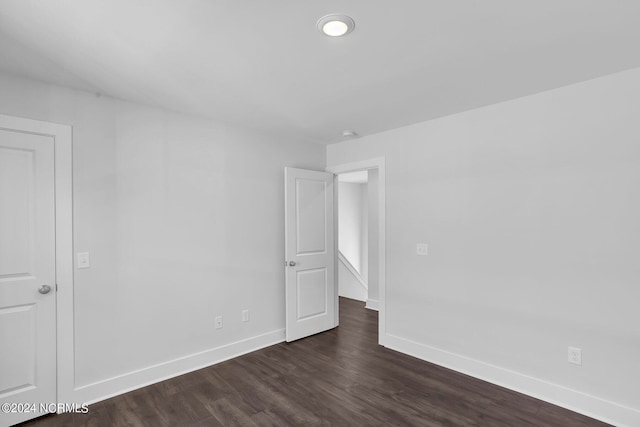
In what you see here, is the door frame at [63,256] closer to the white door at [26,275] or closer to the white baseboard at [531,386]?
the white door at [26,275]

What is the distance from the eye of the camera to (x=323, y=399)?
8.48 feet

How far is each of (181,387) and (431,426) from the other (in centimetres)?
206

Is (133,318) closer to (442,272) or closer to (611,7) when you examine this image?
(442,272)

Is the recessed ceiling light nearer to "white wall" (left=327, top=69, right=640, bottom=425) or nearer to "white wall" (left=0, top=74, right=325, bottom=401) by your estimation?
"white wall" (left=327, top=69, right=640, bottom=425)

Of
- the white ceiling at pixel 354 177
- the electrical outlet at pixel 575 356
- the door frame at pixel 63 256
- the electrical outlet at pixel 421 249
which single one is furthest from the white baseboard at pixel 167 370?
the white ceiling at pixel 354 177

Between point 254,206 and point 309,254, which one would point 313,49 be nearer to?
point 254,206

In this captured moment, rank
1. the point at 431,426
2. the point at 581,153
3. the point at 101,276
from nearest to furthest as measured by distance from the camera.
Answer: the point at 431,426 < the point at 581,153 < the point at 101,276

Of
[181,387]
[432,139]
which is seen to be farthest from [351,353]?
[432,139]

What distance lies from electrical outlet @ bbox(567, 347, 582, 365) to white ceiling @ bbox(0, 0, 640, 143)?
203 centimetres

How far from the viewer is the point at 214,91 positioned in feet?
8.41

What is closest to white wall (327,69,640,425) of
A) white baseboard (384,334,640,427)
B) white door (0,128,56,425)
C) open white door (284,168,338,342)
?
white baseboard (384,334,640,427)

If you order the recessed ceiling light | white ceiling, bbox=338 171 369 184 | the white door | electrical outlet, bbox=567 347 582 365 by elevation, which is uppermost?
the recessed ceiling light

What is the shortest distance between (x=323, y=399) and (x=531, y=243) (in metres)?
2.13

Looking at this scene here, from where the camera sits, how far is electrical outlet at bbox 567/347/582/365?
241cm
